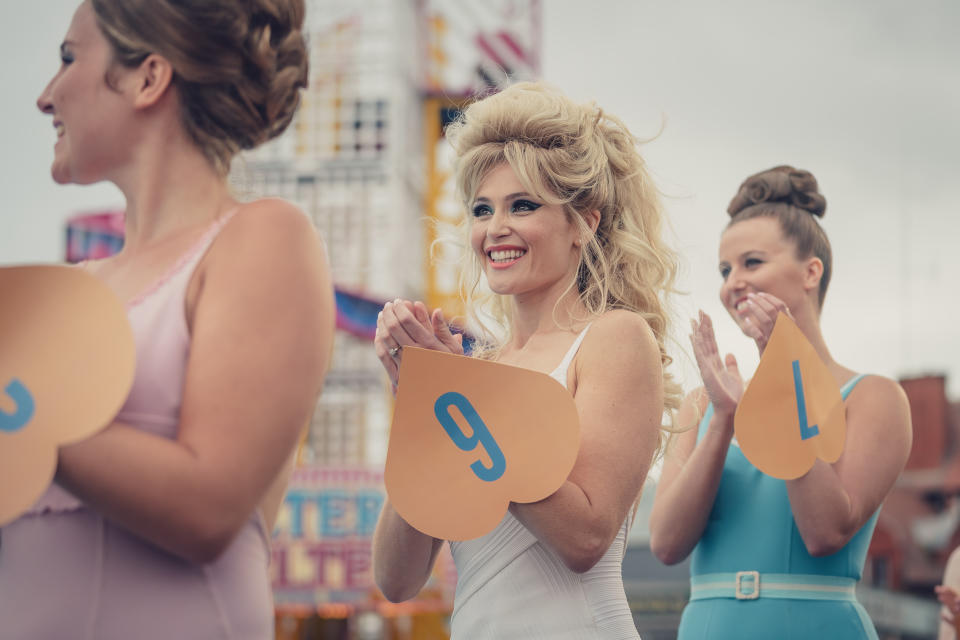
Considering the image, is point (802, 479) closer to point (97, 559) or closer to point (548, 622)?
point (548, 622)

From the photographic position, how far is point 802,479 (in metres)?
2.50

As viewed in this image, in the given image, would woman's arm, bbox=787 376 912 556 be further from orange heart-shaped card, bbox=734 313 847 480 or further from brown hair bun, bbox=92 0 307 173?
brown hair bun, bbox=92 0 307 173

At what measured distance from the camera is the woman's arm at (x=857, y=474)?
98.3 inches

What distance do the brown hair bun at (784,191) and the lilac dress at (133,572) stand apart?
198 cm

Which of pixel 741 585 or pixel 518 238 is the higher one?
pixel 518 238

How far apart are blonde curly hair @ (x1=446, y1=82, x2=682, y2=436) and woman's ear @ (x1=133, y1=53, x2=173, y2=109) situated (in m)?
0.83

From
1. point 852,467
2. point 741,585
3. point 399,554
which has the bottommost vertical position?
point 741,585

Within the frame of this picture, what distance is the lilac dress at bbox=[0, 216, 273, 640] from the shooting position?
1.30m

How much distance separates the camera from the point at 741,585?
2.63 m

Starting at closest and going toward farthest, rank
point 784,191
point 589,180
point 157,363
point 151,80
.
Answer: point 157,363 → point 151,80 → point 589,180 → point 784,191

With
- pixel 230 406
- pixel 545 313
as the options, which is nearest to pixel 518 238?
A: pixel 545 313

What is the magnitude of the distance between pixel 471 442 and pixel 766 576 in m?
1.16

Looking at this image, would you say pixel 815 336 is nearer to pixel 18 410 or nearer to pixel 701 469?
pixel 701 469

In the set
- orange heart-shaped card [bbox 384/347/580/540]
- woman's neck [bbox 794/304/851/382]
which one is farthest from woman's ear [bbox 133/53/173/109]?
woman's neck [bbox 794/304/851/382]
